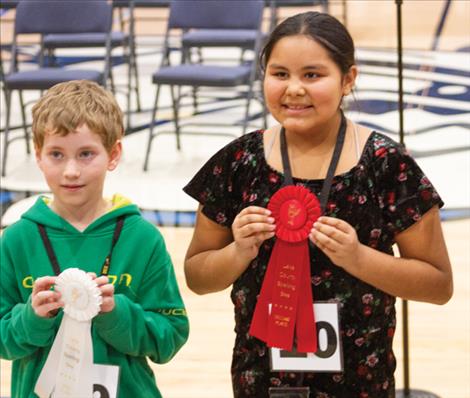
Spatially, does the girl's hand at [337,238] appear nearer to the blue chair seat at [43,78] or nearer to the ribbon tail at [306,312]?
the ribbon tail at [306,312]

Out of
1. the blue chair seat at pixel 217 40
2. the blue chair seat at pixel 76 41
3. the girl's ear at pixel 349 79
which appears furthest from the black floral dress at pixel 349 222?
the blue chair seat at pixel 76 41

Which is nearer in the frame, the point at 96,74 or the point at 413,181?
the point at 413,181

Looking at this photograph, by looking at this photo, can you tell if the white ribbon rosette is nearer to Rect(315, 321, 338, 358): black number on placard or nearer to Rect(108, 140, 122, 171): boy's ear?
Rect(108, 140, 122, 171): boy's ear

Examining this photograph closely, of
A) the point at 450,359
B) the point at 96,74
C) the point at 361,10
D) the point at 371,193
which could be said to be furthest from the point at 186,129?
the point at 371,193

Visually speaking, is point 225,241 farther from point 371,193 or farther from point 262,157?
point 371,193

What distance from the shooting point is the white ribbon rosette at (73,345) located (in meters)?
1.84

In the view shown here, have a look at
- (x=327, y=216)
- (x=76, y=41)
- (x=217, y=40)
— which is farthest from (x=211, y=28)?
(x=327, y=216)

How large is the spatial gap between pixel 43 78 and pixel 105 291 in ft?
15.5

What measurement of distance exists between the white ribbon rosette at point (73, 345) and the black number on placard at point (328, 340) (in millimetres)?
463

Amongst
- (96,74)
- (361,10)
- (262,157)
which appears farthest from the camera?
(361,10)

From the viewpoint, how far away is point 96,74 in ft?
21.6

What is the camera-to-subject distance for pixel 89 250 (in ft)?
6.60

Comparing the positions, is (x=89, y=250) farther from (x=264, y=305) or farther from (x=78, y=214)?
(x=264, y=305)

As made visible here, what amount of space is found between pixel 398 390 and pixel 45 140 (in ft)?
6.27
